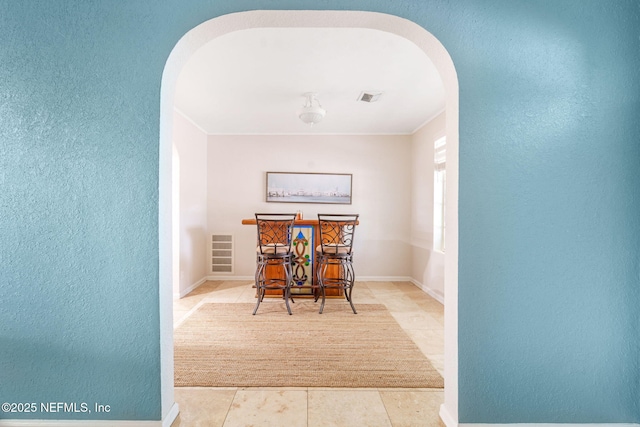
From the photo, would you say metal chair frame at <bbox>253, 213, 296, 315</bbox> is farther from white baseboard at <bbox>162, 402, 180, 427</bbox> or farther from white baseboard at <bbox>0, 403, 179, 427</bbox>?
white baseboard at <bbox>0, 403, 179, 427</bbox>

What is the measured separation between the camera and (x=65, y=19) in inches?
61.3

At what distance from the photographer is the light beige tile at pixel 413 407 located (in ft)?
5.62

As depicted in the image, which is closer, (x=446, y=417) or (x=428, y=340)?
(x=446, y=417)

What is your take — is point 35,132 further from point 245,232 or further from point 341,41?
point 245,232

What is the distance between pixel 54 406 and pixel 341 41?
9.21 ft

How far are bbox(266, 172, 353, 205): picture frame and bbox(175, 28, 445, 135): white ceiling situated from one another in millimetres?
840

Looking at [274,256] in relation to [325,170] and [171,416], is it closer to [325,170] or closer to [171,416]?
[171,416]

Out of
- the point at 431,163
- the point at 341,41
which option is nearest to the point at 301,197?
the point at 431,163

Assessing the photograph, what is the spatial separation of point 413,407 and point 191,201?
3.85 meters

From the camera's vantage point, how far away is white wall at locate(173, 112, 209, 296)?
4.21 meters

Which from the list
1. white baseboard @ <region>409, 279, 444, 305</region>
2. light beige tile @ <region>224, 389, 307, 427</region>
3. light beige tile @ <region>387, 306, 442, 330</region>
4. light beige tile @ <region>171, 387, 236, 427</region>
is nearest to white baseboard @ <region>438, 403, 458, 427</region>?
light beige tile @ <region>224, 389, 307, 427</region>

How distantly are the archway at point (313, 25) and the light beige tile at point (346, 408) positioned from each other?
1.25 ft

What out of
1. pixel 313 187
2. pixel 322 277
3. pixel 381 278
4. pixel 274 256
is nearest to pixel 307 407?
pixel 274 256

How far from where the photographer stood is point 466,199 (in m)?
1.56
